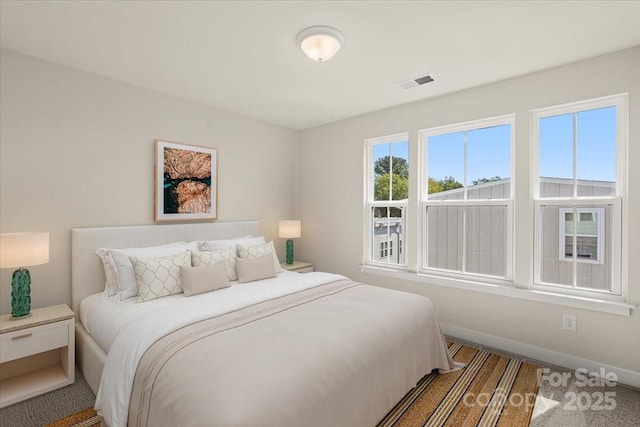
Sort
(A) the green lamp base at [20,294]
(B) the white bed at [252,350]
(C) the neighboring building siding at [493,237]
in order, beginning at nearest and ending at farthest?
(B) the white bed at [252,350]
(A) the green lamp base at [20,294]
(C) the neighboring building siding at [493,237]

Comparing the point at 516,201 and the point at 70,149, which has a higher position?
the point at 70,149

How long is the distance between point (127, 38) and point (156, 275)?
69.3 inches

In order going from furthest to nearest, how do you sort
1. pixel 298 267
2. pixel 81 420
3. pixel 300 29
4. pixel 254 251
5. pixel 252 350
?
pixel 298 267 → pixel 254 251 → pixel 300 29 → pixel 81 420 → pixel 252 350

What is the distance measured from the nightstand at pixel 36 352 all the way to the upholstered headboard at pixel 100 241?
0.23 meters

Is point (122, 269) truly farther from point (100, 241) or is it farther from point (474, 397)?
point (474, 397)

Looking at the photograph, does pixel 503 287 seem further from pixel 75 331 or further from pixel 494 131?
pixel 75 331

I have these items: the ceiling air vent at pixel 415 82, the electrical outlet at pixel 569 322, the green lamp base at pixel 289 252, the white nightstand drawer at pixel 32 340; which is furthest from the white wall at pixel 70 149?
the electrical outlet at pixel 569 322

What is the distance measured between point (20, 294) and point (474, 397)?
3353mm

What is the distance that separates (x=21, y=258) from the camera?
7.14 feet

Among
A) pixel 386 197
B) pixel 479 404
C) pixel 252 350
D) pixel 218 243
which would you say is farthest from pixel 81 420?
pixel 386 197

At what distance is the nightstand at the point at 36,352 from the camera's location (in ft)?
6.93

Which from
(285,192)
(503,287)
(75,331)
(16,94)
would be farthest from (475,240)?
(16,94)

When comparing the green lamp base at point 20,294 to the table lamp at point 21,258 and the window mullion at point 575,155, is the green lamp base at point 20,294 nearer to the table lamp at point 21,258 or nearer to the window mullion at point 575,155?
the table lamp at point 21,258

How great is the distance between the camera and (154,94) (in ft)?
10.5
